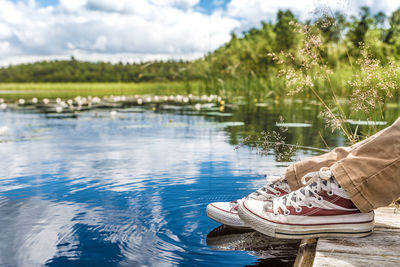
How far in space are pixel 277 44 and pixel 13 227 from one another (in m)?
14.5

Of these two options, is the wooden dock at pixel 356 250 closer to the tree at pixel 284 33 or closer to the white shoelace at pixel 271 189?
the white shoelace at pixel 271 189

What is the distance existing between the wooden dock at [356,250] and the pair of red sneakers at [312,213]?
44 mm

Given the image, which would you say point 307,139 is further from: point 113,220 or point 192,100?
point 192,100

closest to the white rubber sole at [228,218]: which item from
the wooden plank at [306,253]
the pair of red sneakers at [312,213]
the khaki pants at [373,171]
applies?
the pair of red sneakers at [312,213]

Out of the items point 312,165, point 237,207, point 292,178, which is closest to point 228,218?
point 237,207

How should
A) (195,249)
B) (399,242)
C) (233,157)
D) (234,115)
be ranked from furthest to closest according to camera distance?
(234,115) < (233,157) < (195,249) < (399,242)

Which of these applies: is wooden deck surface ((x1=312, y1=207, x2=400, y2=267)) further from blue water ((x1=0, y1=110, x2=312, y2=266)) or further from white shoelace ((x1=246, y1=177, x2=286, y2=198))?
white shoelace ((x1=246, y1=177, x2=286, y2=198))

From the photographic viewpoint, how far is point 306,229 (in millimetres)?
1604

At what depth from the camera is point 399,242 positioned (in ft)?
4.89

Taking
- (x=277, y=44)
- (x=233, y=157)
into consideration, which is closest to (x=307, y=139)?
(x=233, y=157)

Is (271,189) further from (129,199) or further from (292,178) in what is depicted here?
(129,199)

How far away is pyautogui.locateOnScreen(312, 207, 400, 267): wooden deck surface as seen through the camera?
1317 millimetres

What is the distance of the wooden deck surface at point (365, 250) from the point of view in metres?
1.32

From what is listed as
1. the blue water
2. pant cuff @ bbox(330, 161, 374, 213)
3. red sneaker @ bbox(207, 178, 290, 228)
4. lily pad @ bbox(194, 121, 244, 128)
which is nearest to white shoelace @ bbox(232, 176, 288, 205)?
red sneaker @ bbox(207, 178, 290, 228)
